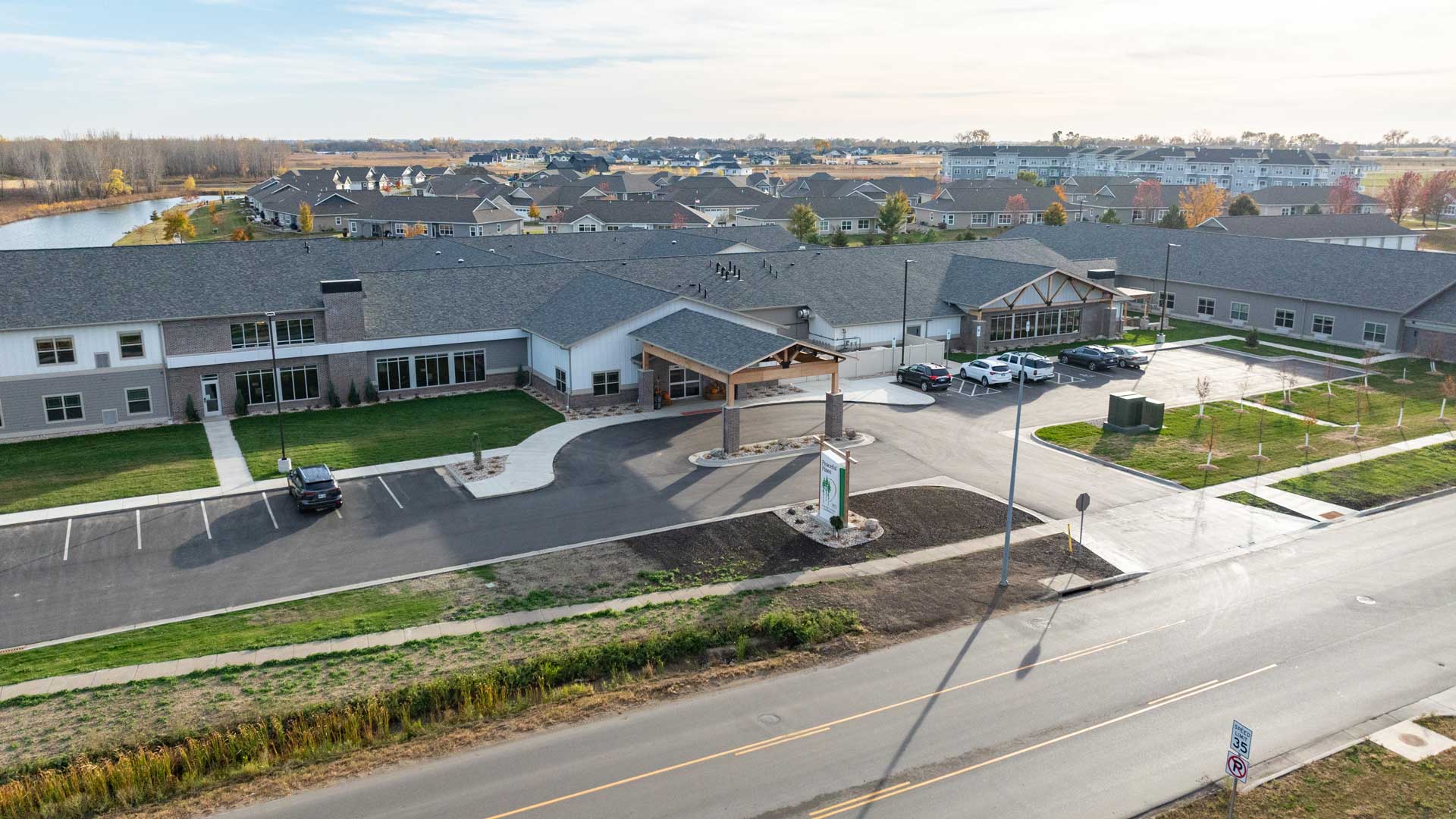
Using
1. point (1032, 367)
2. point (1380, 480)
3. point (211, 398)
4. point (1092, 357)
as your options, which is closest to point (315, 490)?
point (211, 398)

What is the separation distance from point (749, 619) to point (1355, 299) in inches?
2139

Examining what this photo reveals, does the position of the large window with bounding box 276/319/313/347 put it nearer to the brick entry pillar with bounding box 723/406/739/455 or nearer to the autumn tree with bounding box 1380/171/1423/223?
the brick entry pillar with bounding box 723/406/739/455

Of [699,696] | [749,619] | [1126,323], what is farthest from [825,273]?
[699,696]

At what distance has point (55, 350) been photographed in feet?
135

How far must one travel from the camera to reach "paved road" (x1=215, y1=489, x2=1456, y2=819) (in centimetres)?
1791

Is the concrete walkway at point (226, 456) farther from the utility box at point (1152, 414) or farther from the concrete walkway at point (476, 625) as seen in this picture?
the utility box at point (1152, 414)

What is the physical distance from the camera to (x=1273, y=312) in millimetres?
65812

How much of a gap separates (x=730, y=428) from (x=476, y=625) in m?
16.4

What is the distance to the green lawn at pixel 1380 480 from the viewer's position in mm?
35219

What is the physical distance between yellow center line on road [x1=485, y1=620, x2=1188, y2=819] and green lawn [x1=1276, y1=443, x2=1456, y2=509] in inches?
570

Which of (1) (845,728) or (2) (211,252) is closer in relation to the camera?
(1) (845,728)

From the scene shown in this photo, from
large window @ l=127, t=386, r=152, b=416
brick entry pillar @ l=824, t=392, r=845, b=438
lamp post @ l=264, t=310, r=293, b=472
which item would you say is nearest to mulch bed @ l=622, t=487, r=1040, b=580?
brick entry pillar @ l=824, t=392, r=845, b=438

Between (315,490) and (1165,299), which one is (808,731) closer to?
(315,490)

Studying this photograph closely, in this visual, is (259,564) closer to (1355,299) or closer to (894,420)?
(894,420)
